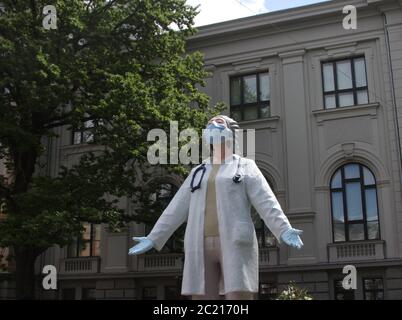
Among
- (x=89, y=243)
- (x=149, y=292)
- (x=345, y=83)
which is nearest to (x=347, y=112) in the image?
(x=345, y=83)

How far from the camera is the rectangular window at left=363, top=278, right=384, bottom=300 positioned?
20.9 m

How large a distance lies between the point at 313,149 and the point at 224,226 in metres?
16.8

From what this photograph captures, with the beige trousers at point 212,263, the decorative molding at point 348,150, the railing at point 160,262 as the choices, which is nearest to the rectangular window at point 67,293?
the railing at point 160,262

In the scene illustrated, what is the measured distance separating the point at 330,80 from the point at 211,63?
496cm

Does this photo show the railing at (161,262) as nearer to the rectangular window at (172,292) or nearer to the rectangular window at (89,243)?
the rectangular window at (172,292)

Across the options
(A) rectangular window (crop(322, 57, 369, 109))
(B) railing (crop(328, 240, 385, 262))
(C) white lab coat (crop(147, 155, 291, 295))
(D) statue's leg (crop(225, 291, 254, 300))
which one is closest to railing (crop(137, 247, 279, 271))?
(B) railing (crop(328, 240, 385, 262))

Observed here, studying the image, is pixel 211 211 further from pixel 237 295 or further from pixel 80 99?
pixel 80 99

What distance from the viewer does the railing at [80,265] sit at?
25.1 metres

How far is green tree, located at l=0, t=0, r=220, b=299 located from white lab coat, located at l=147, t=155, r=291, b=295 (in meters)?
8.80

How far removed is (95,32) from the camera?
17219 mm

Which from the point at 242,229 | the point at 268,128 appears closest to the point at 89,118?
the point at 268,128

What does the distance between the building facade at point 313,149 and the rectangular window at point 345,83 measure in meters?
0.04

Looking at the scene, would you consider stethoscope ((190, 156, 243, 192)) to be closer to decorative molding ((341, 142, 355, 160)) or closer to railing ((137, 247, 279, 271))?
decorative molding ((341, 142, 355, 160))
